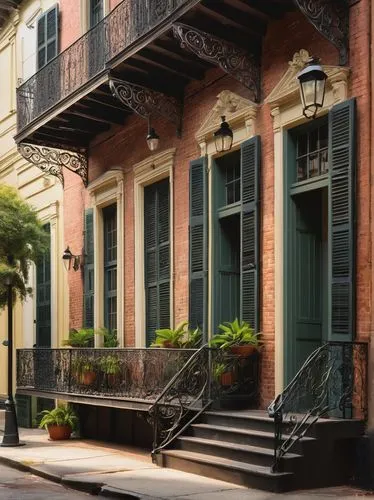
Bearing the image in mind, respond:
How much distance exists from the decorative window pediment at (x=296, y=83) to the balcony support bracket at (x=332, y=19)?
0.15 meters

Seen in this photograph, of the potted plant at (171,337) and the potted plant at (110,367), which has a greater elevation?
the potted plant at (171,337)

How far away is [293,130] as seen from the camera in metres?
10.9

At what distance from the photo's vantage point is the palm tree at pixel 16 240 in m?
14.5

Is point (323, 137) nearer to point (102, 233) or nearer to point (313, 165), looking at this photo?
point (313, 165)

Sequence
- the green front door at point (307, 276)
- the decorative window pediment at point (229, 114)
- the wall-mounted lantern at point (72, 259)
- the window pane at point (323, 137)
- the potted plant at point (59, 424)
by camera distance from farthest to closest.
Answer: the wall-mounted lantern at point (72, 259) → the potted plant at point (59, 424) → the decorative window pediment at point (229, 114) → the green front door at point (307, 276) → the window pane at point (323, 137)

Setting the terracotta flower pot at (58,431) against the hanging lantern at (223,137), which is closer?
the hanging lantern at (223,137)

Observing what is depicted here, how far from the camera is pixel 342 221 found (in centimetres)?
955

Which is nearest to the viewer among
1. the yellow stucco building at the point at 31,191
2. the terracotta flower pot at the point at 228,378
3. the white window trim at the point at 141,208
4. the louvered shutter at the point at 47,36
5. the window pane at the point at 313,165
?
the window pane at the point at 313,165

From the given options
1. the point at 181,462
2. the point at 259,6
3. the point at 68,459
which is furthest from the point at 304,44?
the point at 68,459

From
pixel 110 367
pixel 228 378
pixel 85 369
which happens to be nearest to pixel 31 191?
pixel 85 369

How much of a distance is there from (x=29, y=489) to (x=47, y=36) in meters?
11.1

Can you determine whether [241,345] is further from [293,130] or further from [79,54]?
[79,54]

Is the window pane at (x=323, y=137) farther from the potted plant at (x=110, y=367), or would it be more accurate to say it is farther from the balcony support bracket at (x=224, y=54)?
the potted plant at (x=110, y=367)

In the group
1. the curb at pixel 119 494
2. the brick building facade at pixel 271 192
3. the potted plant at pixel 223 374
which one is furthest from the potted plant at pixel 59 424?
the curb at pixel 119 494
